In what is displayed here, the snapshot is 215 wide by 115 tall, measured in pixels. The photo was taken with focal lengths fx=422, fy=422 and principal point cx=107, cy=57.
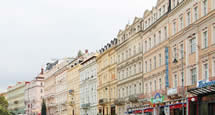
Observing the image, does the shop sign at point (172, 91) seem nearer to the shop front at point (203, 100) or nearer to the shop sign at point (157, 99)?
the shop sign at point (157, 99)

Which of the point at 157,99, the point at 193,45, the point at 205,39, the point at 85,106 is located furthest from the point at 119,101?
the point at 205,39

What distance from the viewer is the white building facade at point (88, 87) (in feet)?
301

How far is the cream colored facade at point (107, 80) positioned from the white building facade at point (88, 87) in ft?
13.6

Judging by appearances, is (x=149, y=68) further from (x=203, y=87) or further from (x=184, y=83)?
(x=203, y=87)

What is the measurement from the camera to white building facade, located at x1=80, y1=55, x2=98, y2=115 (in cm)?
9162

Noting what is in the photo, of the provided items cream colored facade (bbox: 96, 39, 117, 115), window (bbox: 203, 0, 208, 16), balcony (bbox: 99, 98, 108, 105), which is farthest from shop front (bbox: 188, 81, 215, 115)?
balcony (bbox: 99, 98, 108, 105)

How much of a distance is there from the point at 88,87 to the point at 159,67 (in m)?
43.5

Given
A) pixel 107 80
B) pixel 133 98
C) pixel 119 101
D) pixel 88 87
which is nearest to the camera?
pixel 133 98

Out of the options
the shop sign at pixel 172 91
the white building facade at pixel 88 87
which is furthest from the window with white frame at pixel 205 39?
the white building facade at pixel 88 87

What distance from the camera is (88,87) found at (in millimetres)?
96250

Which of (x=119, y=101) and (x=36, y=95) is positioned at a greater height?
(x=119, y=101)

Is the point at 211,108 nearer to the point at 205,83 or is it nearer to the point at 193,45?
the point at 205,83

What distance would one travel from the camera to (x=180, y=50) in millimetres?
47500

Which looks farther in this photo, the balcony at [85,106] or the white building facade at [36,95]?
the white building facade at [36,95]
